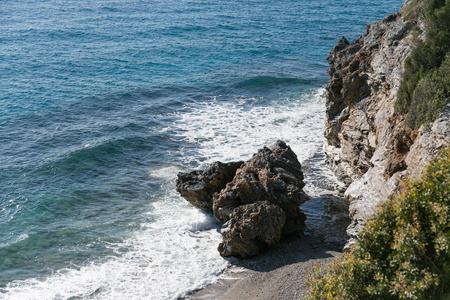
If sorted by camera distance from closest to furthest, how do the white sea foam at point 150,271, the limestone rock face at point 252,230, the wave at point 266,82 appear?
the white sea foam at point 150,271, the limestone rock face at point 252,230, the wave at point 266,82

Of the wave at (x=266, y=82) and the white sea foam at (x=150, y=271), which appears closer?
the white sea foam at (x=150, y=271)

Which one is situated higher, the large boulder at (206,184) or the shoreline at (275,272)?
the large boulder at (206,184)

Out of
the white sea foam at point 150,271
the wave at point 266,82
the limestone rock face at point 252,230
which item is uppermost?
the wave at point 266,82

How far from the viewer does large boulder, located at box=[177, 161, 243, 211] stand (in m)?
26.6

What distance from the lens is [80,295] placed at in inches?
825

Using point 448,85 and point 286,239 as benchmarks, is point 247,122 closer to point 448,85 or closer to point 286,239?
point 286,239

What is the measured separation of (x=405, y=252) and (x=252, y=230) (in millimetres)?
10261

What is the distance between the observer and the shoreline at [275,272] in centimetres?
1969

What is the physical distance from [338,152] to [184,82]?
92.9ft

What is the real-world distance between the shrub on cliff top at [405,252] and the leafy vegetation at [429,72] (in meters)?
5.92

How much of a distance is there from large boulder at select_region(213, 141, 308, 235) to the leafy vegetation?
23.7 ft

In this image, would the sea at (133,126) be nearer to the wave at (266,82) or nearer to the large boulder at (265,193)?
the wave at (266,82)

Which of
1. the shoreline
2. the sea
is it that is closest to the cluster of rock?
the shoreline

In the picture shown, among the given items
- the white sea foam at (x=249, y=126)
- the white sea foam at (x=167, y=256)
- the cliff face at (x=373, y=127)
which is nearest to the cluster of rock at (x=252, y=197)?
the white sea foam at (x=167, y=256)
